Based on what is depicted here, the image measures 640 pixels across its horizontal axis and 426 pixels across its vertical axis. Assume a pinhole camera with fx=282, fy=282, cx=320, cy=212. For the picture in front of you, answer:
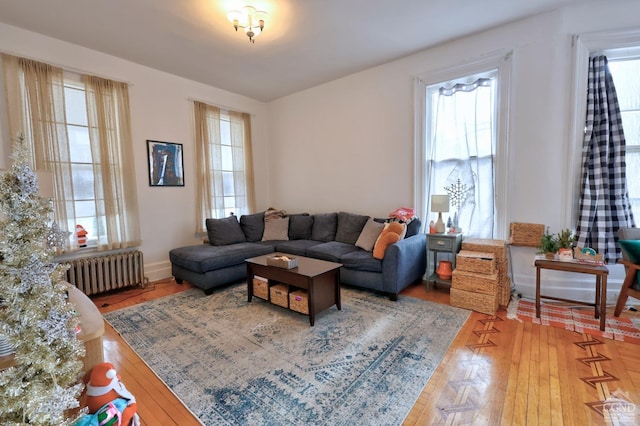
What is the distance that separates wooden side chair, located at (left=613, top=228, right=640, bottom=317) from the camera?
93.4 inches

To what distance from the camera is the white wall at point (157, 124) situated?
Answer: 10.8 feet

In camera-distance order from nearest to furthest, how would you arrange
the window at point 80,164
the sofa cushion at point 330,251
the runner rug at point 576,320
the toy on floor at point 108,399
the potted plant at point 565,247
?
1. the toy on floor at point 108,399
2. the runner rug at point 576,320
3. the potted plant at point 565,247
4. the window at point 80,164
5. the sofa cushion at point 330,251

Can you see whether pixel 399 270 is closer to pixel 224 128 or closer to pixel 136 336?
pixel 136 336

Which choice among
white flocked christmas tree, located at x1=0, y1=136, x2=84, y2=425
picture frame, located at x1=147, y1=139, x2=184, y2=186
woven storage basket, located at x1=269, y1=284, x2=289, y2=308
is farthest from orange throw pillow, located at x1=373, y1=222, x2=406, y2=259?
picture frame, located at x1=147, y1=139, x2=184, y2=186

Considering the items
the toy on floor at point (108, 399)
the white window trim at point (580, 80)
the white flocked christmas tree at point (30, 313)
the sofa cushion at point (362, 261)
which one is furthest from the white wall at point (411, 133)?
the white flocked christmas tree at point (30, 313)

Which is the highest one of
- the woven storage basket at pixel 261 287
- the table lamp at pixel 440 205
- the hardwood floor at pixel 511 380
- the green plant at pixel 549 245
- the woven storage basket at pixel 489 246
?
the table lamp at pixel 440 205

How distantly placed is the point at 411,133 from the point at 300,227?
216cm

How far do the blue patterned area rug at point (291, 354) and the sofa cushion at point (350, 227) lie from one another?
1.03 metres

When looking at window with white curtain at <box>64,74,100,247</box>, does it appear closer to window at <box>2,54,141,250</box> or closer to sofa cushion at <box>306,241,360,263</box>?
window at <box>2,54,141,250</box>

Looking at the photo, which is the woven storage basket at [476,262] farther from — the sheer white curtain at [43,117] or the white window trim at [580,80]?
the sheer white curtain at [43,117]

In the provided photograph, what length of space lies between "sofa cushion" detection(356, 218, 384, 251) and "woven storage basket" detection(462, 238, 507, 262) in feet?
3.23

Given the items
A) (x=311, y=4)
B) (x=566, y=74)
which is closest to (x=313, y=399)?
(x=311, y=4)

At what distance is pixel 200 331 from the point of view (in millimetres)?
2477

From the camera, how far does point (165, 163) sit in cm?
399
